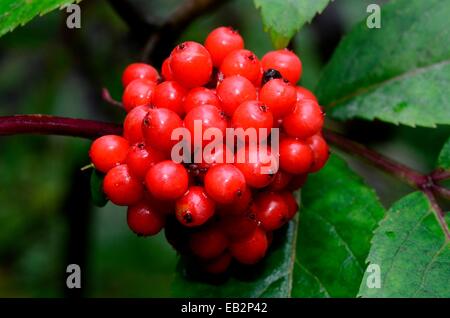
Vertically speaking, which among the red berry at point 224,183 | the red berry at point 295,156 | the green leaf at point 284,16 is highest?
the green leaf at point 284,16

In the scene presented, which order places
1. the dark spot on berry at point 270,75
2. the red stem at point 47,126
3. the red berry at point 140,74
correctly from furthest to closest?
the red berry at point 140,74 < the dark spot on berry at point 270,75 < the red stem at point 47,126

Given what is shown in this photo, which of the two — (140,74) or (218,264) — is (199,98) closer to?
(140,74)

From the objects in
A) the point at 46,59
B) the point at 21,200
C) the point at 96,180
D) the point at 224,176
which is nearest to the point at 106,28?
the point at 46,59

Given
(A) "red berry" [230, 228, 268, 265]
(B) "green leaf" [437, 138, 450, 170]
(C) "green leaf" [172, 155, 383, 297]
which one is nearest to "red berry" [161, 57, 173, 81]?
(A) "red berry" [230, 228, 268, 265]

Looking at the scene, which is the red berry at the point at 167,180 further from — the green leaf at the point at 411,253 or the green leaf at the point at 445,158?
the green leaf at the point at 445,158

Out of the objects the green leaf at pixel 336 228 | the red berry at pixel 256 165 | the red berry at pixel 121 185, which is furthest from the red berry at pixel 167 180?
the green leaf at pixel 336 228
